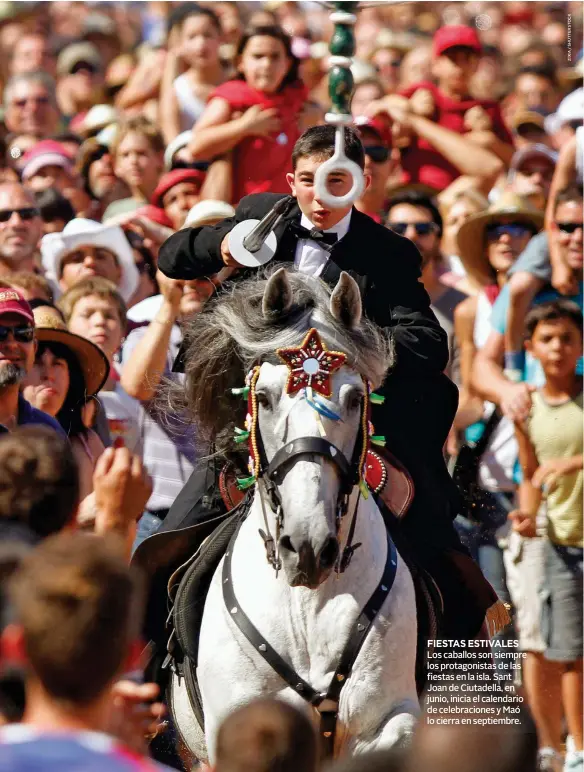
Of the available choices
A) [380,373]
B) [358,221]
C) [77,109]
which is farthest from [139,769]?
[77,109]

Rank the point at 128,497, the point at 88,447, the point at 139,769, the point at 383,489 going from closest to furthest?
the point at 139,769 < the point at 128,497 < the point at 383,489 < the point at 88,447

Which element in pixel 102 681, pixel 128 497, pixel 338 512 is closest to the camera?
pixel 102 681

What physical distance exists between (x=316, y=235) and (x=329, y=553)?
1.43 meters

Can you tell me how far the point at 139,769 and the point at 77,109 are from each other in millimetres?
12036

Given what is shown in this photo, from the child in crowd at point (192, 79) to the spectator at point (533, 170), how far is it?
2.11m

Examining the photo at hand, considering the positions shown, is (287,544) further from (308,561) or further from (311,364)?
(311,364)

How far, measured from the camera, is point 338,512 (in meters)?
5.72

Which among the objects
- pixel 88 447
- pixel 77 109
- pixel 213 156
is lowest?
pixel 88 447

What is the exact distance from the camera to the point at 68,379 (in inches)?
323

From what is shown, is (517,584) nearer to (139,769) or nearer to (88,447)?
(88,447)

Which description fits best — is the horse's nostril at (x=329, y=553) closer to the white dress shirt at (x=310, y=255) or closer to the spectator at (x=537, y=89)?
the white dress shirt at (x=310, y=255)

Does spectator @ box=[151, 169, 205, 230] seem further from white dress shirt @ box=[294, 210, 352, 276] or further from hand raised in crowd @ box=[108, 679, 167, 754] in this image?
hand raised in crowd @ box=[108, 679, 167, 754]

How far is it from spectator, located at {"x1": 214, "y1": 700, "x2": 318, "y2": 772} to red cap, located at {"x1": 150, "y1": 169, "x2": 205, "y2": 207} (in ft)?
24.0

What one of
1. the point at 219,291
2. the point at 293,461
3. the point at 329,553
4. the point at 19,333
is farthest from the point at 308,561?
the point at 19,333
